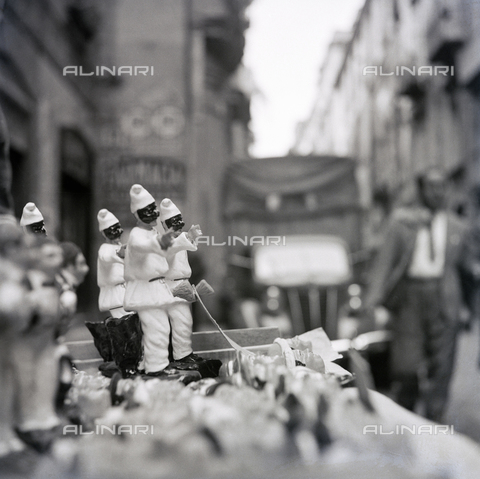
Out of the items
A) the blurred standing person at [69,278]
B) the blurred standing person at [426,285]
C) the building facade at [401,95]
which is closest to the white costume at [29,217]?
the blurred standing person at [69,278]

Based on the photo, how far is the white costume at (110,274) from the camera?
98 cm

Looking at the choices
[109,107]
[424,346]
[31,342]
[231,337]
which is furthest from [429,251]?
[31,342]

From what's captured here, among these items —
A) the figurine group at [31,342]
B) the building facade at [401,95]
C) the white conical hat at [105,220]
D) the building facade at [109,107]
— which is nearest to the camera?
the figurine group at [31,342]

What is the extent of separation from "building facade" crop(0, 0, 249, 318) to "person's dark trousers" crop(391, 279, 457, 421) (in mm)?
672

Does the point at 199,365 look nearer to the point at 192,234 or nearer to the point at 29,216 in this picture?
the point at 192,234

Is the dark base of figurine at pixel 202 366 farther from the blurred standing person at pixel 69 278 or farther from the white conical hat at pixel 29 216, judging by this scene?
the white conical hat at pixel 29 216

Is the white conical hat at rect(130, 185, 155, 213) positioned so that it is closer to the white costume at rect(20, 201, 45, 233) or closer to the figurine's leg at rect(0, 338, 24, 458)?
the white costume at rect(20, 201, 45, 233)

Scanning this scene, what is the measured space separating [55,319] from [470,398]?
1179 millimetres

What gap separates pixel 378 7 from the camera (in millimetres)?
1362

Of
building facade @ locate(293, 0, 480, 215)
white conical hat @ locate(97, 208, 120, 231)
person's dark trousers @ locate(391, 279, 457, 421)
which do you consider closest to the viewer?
white conical hat @ locate(97, 208, 120, 231)

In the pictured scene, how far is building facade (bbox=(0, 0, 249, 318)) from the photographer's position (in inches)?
45.0

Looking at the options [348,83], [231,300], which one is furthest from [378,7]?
[231,300]

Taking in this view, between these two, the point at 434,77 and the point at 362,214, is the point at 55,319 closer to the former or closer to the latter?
the point at 362,214

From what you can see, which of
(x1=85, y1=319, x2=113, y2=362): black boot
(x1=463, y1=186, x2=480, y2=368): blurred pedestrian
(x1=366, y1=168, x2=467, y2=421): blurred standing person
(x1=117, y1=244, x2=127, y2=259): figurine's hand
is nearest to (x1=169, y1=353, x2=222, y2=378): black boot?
(x1=85, y1=319, x2=113, y2=362): black boot
